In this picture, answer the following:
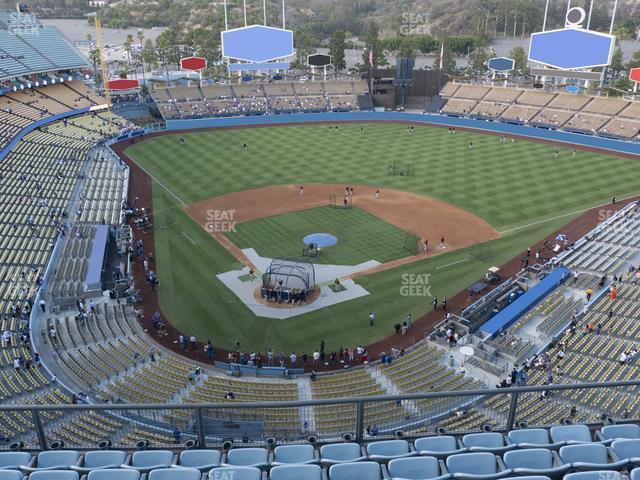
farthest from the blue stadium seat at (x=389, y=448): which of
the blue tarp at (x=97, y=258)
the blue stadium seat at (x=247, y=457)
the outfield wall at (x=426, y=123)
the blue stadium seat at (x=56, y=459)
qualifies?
the outfield wall at (x=426, y=123)

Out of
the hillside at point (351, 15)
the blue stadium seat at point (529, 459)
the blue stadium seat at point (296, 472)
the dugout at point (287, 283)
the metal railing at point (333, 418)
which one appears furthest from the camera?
the hillside at point (351, 15)

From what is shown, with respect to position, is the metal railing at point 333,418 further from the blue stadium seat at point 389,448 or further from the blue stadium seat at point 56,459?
the blue stadium seat at point 389,448

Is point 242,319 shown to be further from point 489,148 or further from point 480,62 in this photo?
point 480,62

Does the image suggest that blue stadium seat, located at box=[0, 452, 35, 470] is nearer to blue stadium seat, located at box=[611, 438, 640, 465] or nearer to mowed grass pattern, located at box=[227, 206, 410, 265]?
blue stadium seat, located at box=[611, 438, 640, 465]

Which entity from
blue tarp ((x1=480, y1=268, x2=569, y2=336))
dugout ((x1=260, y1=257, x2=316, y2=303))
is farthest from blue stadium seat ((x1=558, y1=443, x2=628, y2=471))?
dugout ((x1=260, y1=257, x2=316, y2=303))

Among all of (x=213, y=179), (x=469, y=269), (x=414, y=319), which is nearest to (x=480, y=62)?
(x=213, y=179)

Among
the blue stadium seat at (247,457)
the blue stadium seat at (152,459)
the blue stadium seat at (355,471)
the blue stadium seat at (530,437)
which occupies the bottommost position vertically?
the blue stadium seat at (530,437)
